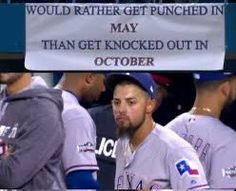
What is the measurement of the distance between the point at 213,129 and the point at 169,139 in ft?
1.43

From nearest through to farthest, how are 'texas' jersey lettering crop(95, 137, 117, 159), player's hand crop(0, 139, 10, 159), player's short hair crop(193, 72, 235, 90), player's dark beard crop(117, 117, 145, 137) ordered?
player's hand crop(0, 139, 10, 159) → player's dark beard crop(117, 117, 145, 137) → player's short hair crop(193, 72, 235, 90) → 'texas' jersey lettering crop(95, 137, 117, 159)

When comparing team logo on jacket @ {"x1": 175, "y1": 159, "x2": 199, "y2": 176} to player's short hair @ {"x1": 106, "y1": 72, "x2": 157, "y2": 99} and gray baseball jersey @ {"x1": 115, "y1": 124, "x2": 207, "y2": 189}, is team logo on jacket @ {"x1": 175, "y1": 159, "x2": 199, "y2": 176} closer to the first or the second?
gray baseball jersey @ {"x1": 115, "y1": 124, "x2": 207, "y2": 189}

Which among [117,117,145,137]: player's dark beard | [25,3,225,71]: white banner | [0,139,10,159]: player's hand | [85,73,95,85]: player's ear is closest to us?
[25,3,225,71]: white banner

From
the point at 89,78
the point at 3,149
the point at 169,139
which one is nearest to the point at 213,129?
the point at 169,139

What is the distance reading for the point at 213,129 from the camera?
561 centimetres

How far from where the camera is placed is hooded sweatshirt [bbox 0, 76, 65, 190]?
514 cm

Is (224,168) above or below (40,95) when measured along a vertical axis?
below

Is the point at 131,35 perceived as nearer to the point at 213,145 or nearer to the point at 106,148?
the point at 213,145

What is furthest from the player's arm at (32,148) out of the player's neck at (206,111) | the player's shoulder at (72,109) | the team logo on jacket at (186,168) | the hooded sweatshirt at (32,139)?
the player's neck at (206,111)

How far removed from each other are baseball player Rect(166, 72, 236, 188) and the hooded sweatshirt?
761 mm

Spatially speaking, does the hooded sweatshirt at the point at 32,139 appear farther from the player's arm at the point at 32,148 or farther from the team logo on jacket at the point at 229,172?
the team logo on jacket at the point at 229,172

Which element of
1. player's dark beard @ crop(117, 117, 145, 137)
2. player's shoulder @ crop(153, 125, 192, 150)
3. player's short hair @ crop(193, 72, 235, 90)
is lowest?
player's shoulder @ crop(153, 125, 192, 150)

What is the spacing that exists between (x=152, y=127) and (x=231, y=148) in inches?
17.7

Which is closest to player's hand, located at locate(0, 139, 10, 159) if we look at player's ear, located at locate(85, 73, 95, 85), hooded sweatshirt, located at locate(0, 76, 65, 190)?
hooded sweatshirt, located at locate(0, 76, 65, 190)
